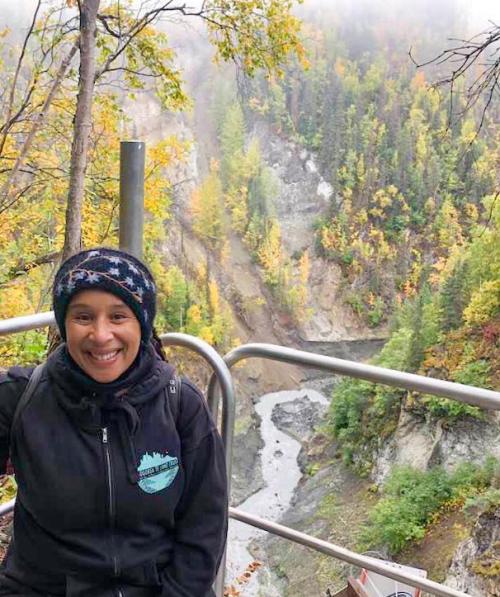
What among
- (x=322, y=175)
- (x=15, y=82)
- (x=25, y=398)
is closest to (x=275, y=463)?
(x=322, y=175)

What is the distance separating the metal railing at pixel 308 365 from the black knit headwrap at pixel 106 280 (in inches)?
17.2

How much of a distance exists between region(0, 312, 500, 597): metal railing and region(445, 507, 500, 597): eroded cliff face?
304 centimetres

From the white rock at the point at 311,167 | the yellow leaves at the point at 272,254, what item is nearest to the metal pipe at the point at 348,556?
the yellow leaves at the point at 272,254

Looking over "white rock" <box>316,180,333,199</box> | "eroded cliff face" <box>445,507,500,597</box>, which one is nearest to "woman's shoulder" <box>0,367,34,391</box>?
"eroded cliff face" <box>445,507,500,597</box>

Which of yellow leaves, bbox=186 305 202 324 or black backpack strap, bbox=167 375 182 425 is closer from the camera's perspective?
black backpack strap, bbox=167 375 182 425

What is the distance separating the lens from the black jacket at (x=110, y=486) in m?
1.17

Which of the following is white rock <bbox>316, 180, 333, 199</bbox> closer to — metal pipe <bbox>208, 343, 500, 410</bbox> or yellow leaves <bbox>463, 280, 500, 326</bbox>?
yellow leaves <bbox>463, 280, 500, 326</bbox>

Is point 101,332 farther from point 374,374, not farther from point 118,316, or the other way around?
point 374,374

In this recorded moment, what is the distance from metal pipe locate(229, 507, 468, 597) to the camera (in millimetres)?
1456

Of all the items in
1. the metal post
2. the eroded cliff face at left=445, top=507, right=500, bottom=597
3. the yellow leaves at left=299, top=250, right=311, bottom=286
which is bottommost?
the eroded cliff face at left=445, top=507, right=500, bottom=597

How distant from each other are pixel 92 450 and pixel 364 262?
4257 cm

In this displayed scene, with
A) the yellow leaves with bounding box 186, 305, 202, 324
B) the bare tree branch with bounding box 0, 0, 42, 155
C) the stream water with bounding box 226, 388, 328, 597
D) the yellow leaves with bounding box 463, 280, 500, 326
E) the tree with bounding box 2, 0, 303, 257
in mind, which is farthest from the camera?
the yellow leaves with bounding box 186, 305, 202, 324

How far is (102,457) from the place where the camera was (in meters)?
1.17

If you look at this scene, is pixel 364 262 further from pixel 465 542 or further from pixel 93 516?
pixel 93 516
